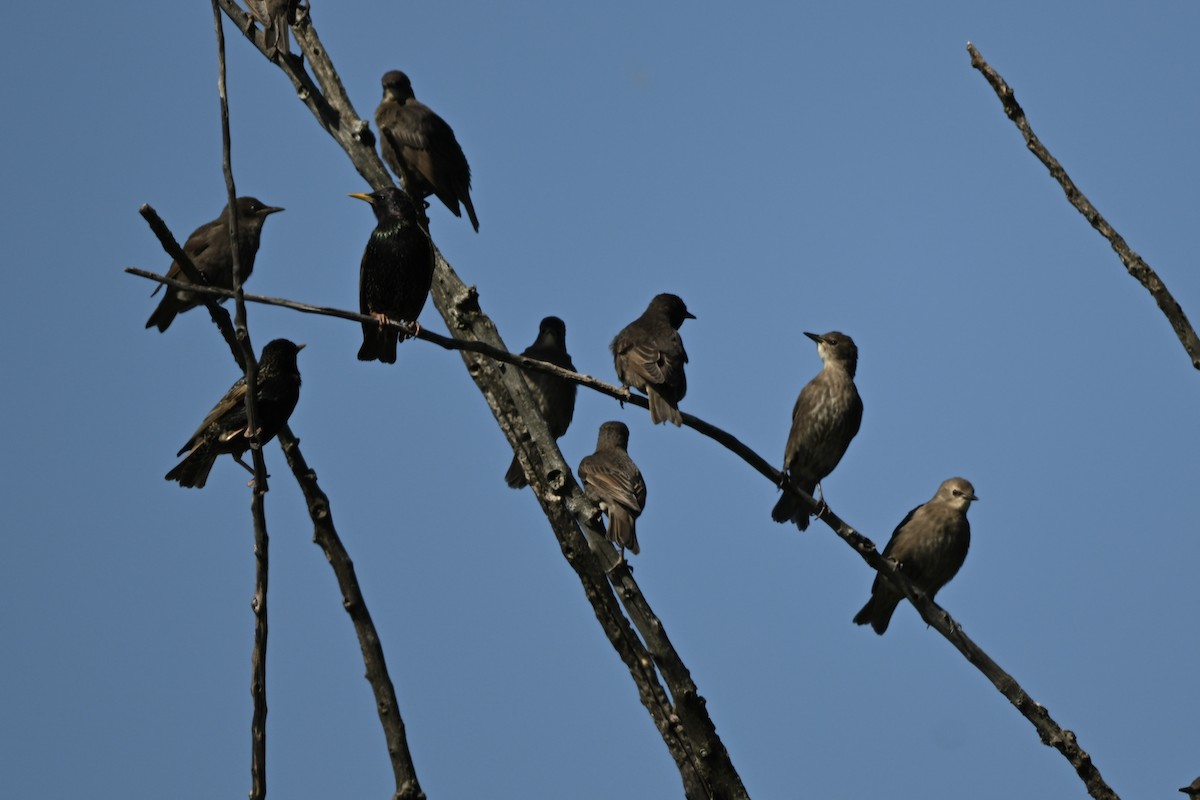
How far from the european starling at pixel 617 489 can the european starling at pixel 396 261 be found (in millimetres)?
1933

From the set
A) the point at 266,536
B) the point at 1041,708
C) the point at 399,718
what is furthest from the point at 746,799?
the point at 266,536

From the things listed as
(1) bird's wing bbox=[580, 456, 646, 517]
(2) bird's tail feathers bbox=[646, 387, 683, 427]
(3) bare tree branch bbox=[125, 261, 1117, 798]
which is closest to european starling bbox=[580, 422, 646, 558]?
(1) bird's wing bbox=[580, 456, 646, 517]

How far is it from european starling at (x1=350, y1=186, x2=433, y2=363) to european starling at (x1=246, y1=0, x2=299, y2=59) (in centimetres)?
96

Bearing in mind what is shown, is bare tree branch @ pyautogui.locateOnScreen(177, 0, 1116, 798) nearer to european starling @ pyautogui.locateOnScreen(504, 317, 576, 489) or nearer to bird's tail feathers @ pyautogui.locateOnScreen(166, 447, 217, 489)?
bird's tail feathers @ pyautogui.locateOnScreen(166, 447, 217, 489)

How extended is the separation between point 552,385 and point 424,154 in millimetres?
2005

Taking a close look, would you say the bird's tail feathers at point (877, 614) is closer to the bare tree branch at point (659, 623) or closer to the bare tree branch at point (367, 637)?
the bare tree branch at point (659, 623)

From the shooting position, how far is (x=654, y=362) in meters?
8.90

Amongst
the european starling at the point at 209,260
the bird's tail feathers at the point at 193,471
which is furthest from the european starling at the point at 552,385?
the bird's tail feathers at the point at 193,471

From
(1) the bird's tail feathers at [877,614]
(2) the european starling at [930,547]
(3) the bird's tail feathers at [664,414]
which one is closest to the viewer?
(3) the bird's tail feathers at [664,414]

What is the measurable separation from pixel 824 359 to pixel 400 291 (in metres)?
3.25

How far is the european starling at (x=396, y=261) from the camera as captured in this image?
8617mm

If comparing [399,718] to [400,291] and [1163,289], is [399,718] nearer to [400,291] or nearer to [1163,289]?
[1163,289]

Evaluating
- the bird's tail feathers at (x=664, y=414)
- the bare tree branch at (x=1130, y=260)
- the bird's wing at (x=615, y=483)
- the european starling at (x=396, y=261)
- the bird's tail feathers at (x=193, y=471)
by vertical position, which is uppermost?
the european starling at (x=396, y=261)

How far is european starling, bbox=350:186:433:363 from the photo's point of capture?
8.62m
